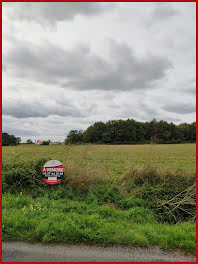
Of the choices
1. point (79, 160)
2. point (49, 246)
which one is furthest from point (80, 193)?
point (49, 246)

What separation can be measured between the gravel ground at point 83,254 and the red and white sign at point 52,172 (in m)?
3.90

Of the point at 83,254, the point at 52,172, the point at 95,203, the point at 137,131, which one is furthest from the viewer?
the point at 137,131

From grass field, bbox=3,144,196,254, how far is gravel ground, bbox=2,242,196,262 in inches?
7.9

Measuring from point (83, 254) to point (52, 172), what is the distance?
15.1 feet

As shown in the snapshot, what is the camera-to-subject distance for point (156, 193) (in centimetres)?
748

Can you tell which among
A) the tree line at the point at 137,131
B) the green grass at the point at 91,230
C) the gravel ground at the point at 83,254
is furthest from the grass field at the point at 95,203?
the tree line at the point at 137,131

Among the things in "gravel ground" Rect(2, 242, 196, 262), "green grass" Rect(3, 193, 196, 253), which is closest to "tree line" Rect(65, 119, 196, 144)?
"green grass" Rect(3, 193, 196, 253)

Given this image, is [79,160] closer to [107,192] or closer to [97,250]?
[107,192]

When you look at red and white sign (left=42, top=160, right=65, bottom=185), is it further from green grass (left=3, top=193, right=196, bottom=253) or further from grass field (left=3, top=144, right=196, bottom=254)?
green grass (left=3, top=193, right=196, bottom=253)

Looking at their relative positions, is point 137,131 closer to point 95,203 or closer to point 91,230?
point 95,203

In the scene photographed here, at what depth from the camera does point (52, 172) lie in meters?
7.96

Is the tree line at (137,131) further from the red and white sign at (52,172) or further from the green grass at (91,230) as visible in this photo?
the green grass at (91,230)

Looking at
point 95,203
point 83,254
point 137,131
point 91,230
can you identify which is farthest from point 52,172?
point 137,131

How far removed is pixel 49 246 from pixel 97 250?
96 cm
